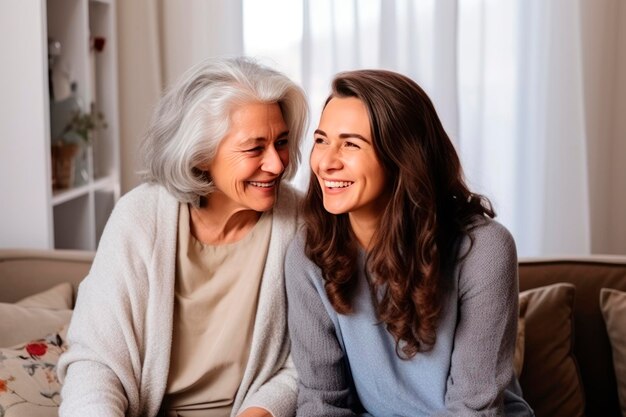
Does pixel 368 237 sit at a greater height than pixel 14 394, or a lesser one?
greater

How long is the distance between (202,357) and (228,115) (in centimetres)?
52

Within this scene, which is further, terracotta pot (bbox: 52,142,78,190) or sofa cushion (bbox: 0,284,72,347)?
terracotta pot (bbox: 52,142,78,190)

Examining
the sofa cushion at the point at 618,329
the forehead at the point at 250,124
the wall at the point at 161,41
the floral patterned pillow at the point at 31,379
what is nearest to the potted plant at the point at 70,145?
the wall at the point at 161,41

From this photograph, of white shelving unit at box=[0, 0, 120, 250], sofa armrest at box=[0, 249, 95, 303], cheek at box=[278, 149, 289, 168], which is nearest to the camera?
cheek at box=[278, 149, 289, 168]

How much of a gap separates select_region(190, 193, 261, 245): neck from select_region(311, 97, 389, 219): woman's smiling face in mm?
301

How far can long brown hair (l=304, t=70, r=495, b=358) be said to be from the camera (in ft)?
5.60

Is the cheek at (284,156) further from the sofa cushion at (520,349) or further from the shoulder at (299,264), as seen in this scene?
the sofa cushion at (520,349)

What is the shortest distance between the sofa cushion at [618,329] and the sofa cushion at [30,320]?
1.31 m

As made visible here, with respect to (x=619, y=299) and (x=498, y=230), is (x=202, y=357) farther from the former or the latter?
(x=619, y=299)

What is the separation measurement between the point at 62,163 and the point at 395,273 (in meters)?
1.54

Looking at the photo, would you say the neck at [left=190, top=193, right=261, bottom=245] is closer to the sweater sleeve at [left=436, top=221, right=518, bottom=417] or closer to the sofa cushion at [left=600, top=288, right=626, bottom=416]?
the sweater sleeve at [left=436, top=221, right=518, bottom=417]

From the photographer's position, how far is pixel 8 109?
258 cm

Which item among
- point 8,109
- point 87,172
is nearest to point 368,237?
point 8,109

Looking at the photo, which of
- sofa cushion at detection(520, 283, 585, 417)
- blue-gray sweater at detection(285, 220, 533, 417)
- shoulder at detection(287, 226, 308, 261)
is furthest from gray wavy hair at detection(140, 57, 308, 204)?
sofa cushion at detection(520, 283, 585, 417)
